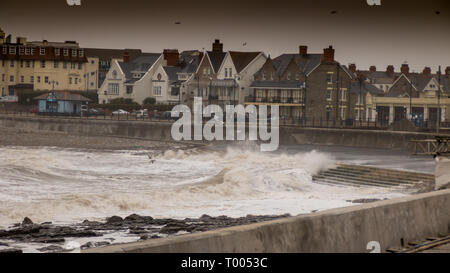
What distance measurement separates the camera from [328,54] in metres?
91.9

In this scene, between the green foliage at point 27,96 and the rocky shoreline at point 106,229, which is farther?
the green foliage at point 27,96

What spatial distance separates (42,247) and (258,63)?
85.5 metres

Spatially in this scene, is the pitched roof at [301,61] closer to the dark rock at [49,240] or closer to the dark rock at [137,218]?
the dark rock at [137,218]

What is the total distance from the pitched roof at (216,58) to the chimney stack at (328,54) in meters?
16.5

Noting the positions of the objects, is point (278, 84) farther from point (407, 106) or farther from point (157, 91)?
point (157, 91)

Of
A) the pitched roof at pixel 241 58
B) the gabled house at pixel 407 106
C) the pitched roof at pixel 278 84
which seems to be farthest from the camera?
the pitched roof at pixel 241 58

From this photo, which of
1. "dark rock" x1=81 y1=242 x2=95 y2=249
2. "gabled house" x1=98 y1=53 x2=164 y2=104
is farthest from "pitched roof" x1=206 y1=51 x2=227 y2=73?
"dark rock" x1=81 y1=242 x2=95 y2=249

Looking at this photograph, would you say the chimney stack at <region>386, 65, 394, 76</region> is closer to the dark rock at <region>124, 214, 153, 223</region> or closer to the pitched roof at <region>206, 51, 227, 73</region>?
the pitched roof at <region>206, 51, 227, 73</region>

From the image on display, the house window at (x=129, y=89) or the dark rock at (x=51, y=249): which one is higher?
the house window at (x=129, y=89)

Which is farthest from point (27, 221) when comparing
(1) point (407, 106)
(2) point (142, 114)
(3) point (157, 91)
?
(3) point (157, 91)

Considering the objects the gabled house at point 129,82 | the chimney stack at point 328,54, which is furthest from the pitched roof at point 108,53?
the chimney stack at point 328,54
